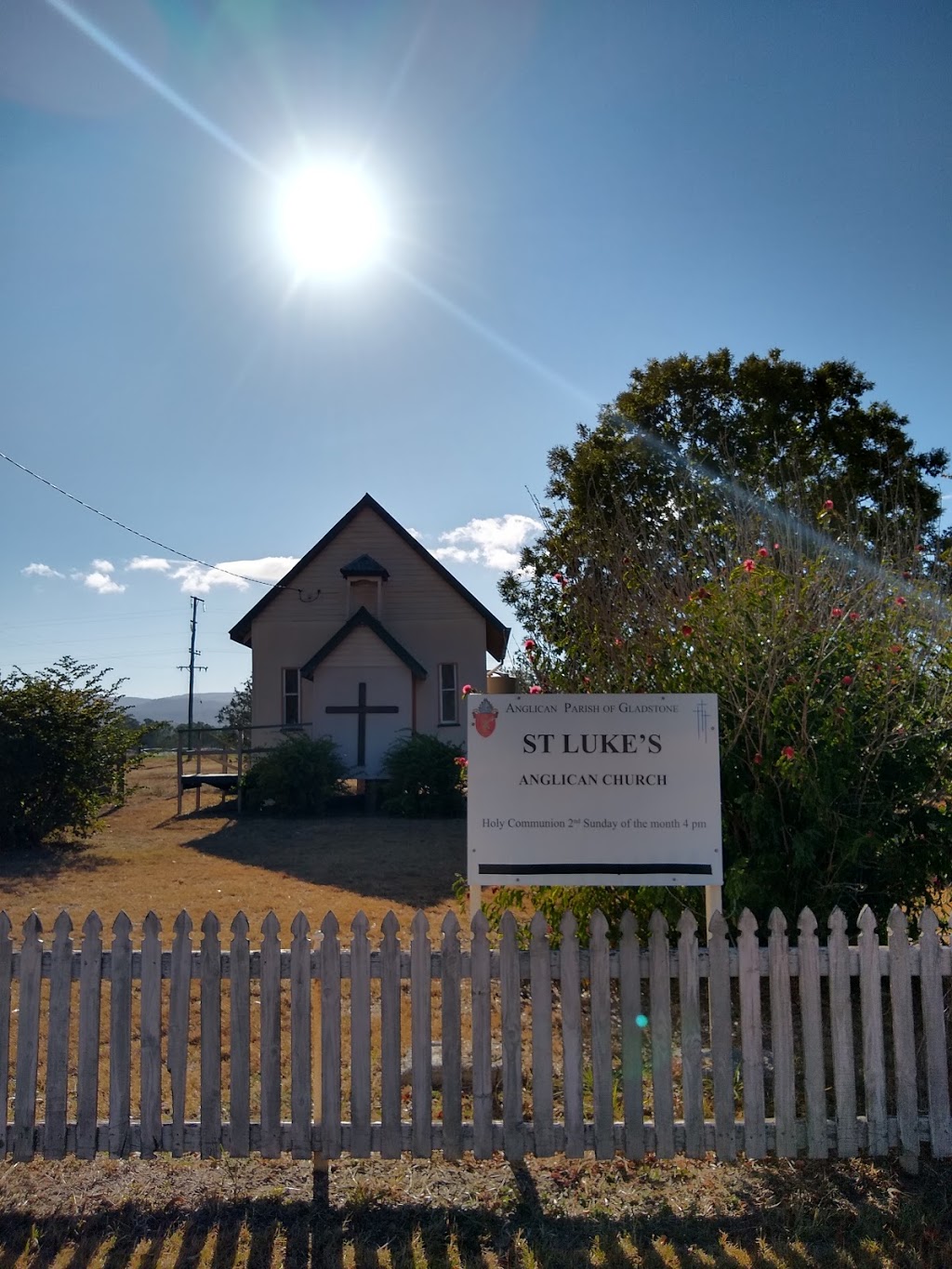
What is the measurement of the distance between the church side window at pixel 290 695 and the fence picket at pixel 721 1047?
20.2 meters

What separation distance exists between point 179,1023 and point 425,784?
48.8 ft

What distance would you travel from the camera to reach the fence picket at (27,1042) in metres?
4.23

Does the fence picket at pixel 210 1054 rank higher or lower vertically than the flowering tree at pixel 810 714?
lower

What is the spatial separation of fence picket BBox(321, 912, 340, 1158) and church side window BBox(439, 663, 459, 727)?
748 inches

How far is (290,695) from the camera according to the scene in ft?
78.2

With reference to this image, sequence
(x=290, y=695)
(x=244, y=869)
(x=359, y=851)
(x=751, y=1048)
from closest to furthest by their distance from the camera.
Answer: (x=751, y=1048)
(x=244, y=869)
(x=359, y=851)
(x=290, y=695)

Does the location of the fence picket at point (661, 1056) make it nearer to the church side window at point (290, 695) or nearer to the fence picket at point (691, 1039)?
the fence picket at point (691, 1039)

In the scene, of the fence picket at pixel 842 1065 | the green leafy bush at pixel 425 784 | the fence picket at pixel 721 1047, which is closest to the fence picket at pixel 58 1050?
the fence picket at pixel 721 1047

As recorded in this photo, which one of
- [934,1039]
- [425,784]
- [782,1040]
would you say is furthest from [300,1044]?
[425,784]

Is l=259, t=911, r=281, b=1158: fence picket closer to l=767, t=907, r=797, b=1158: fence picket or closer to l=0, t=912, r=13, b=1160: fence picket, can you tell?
l=0, t=912, r=13, b=1160: fence picket

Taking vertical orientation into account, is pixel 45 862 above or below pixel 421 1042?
below

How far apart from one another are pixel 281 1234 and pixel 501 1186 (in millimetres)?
1022

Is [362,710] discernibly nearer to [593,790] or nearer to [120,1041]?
[593,790]

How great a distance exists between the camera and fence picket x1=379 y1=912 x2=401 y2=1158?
423 cm
